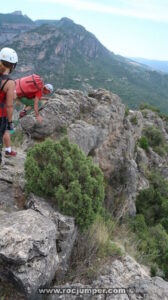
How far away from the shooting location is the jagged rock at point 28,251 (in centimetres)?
322

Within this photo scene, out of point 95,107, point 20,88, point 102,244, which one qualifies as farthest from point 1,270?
point 95,107

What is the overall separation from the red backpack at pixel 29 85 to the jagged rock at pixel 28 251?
393cm

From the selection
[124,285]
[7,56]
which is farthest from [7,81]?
[124,285]

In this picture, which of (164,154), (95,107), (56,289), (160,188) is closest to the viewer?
(56,289)

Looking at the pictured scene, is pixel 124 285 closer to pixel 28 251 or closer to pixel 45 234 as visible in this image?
pixel 45 234

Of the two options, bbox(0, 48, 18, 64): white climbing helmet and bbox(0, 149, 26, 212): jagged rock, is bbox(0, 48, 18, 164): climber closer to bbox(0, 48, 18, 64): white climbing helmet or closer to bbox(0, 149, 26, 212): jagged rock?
bbox(0, 48, 18, 64): white climbing helmet

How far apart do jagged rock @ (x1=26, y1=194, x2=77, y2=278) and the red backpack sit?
3.44 m

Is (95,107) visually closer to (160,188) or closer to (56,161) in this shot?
(56,161)

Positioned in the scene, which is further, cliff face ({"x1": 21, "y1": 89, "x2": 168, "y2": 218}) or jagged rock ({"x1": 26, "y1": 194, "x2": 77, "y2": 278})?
cliff face ({"x1": 21, "y1": 89, "x2": 168, "y2": 218})

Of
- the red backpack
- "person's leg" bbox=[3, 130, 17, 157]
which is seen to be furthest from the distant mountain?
"person's leg" bbox=[3, 130, 17, 157]

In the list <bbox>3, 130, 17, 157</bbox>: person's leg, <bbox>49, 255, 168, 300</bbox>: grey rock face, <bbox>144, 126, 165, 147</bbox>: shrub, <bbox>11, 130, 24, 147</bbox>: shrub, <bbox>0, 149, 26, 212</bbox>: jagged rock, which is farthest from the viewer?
<bbox>144, 126, 165, 147</bbox>: shrub

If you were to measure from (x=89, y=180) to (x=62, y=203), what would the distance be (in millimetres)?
600

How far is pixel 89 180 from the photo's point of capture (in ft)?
15.0

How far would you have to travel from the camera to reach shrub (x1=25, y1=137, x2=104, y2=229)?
14.3ft
